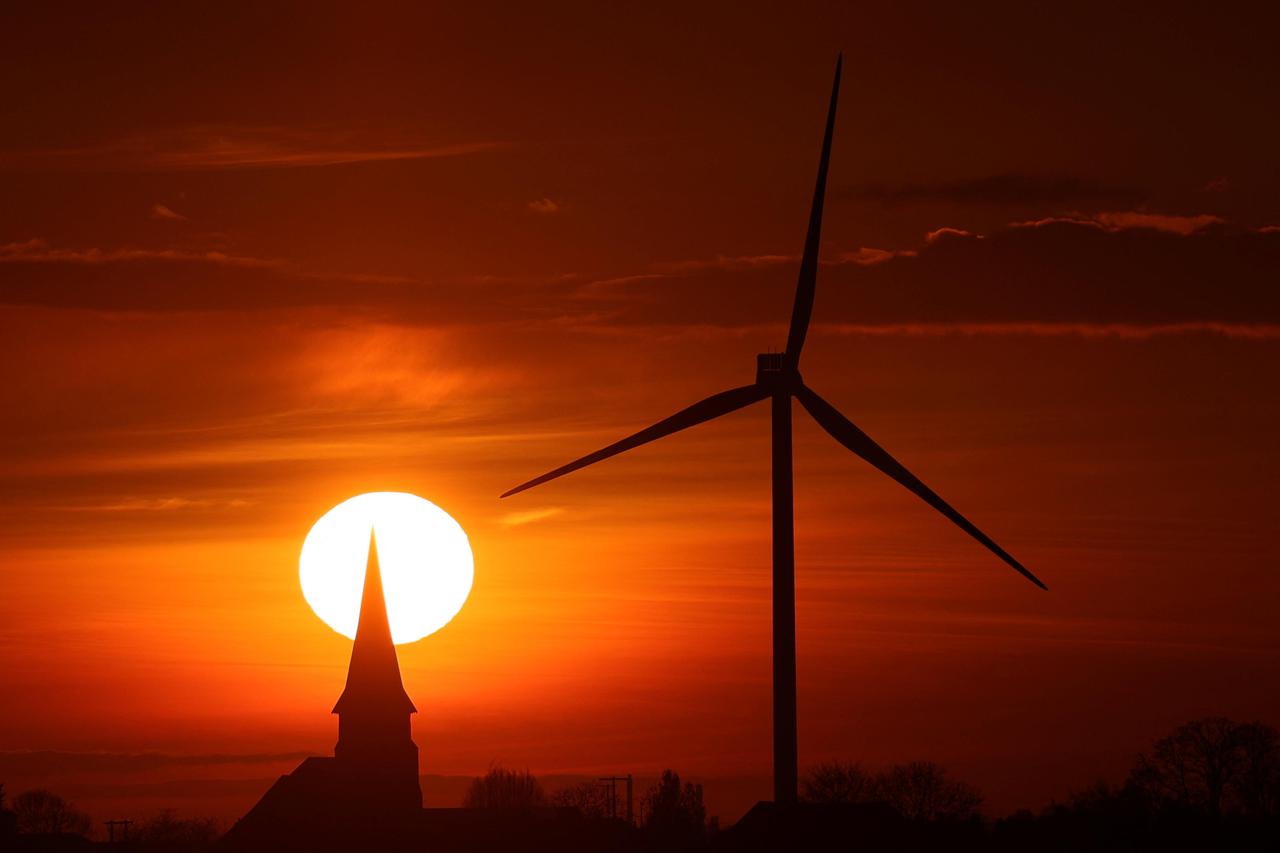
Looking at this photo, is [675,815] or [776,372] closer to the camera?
[776,372]

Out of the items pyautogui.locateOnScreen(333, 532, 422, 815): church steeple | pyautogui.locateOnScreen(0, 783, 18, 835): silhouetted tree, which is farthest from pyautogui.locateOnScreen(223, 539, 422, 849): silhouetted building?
pyautogui.locateOnScreen(0, 783, 18, 835): silhouetted tree

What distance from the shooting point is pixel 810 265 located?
71.6 m

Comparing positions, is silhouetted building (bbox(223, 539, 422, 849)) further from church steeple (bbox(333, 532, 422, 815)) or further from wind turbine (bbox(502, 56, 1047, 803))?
wind turbine (bbox(502, 56, 1047, 803))

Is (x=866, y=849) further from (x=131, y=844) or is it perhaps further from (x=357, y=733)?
(x=131, y=844)

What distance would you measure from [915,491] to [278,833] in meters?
68.1

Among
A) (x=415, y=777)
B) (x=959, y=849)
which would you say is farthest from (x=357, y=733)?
(x=959, y=849)

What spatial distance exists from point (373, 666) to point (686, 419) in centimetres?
5293

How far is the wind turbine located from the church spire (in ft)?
160

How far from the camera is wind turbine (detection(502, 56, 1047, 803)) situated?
69250mm

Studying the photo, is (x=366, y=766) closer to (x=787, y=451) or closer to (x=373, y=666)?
(x=373, y=666)

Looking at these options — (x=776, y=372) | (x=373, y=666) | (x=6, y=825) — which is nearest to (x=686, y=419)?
(x=776, y=372)

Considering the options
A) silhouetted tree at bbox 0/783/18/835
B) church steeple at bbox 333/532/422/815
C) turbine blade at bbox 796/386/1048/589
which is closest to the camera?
turbine blade at bbox 796/386/1048/589

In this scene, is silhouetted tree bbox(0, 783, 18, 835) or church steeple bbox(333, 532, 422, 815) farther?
silhouetted tree bbox(0, 783, 18, 835)

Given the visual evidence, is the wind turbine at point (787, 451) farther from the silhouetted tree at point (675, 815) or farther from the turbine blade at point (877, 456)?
the silhouetted tree at point (675, 815)
